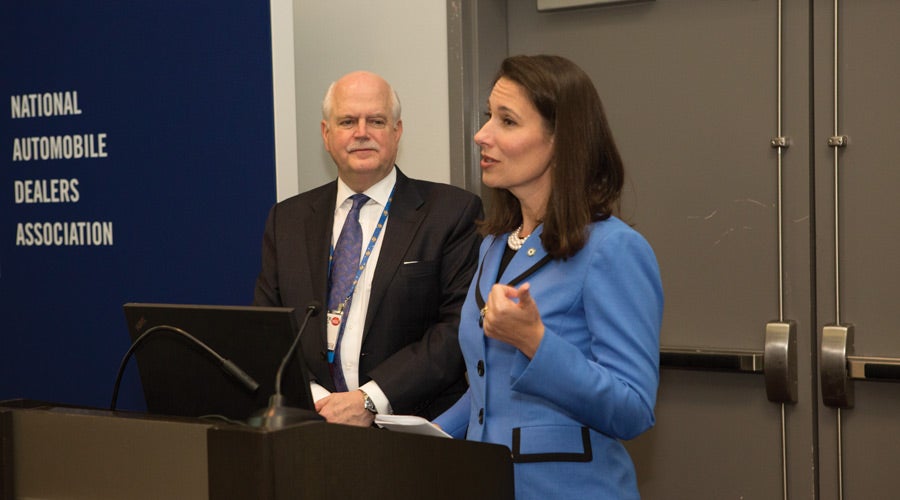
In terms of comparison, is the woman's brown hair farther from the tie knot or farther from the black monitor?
the tie knot

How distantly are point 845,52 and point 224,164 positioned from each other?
1923 mm

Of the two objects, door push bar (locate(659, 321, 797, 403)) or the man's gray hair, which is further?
door push bar (locate(659, 321, 797, 403))

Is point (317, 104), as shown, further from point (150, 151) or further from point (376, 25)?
point (150, 151)

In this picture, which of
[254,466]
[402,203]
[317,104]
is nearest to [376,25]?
[317,104]

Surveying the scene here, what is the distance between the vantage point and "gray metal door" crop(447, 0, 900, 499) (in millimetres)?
2838

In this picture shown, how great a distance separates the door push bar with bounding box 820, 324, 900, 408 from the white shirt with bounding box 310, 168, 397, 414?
1292 millimetres

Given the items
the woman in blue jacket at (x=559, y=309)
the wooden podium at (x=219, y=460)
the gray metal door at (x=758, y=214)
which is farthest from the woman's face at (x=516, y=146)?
the gray metal door at (x=758, y=214)

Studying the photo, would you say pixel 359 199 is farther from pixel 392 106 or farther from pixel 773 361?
pixel 773 361

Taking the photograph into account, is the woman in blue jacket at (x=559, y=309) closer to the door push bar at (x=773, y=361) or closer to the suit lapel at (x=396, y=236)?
the suit lapel at (x=396, y=236)

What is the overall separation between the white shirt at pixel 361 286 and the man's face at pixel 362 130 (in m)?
0.03

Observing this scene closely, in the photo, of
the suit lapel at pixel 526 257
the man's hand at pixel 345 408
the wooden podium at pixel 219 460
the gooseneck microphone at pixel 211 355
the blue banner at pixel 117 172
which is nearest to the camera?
the wooden podium at pixel 219 460

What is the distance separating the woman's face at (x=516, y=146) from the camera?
1830 mm

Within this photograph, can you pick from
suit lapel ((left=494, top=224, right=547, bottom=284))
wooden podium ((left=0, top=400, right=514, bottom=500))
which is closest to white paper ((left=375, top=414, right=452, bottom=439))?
wooden podium ((left=0, top=400, right=514, bottom=500))

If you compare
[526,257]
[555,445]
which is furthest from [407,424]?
[526,257]
